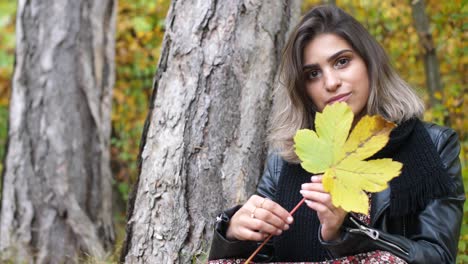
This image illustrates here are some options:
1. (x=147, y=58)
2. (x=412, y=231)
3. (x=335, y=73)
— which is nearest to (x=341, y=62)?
(x=335, y=73)

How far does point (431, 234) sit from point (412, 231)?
0.10 m

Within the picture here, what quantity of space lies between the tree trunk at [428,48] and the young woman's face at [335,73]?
2.15 metres

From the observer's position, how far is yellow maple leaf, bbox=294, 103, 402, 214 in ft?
4.96

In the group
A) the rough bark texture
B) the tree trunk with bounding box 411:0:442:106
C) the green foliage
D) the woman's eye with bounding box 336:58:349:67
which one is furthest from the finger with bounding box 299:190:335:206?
the green foliage

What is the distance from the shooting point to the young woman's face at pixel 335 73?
2.25 m

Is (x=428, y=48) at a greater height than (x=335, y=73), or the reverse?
(x=428, y=48)

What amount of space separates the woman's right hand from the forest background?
8.76ft

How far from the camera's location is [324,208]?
1.73 metres

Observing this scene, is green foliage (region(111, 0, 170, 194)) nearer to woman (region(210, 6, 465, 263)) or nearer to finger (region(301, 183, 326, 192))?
woman (region(210, 6, 465, 263))

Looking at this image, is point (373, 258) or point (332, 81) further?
point (332, 81)

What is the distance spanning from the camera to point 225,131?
2.69m

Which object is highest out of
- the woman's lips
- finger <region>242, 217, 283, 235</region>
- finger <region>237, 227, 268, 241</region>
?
the woman's lips

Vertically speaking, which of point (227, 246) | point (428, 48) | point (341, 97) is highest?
point (428, 48)

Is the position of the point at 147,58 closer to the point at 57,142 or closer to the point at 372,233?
the point at 57,142
